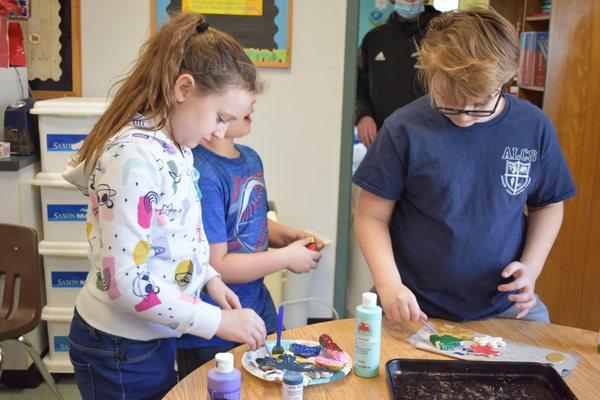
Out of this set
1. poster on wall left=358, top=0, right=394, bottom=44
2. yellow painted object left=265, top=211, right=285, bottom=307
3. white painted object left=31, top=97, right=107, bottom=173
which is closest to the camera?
white painted object left=31, top=97, right=107, bottom=173

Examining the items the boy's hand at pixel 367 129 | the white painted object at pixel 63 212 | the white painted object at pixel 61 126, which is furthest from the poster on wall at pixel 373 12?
the white painted object at pixel 63 212

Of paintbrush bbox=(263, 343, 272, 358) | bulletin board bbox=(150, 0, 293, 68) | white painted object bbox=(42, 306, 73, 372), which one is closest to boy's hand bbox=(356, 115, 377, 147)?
bulletin board bbox=(150, 0, 293, 68)

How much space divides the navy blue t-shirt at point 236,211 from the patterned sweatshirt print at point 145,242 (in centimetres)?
13

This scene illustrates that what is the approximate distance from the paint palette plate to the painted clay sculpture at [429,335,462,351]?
0.20 meters

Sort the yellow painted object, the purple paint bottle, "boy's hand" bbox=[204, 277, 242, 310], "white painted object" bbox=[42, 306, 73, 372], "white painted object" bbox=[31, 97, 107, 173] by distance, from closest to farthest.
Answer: the purple paint bottle → "boy's hand" bbox=[204, 277, 242, 310] → "white painted object" bbox=[31, 97, 107, 173] → "white painted object" bbox=[42, 306, 73, 372] → the yellow painted object

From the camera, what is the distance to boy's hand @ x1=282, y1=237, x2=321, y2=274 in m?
1.55

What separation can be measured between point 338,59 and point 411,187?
5.16ft

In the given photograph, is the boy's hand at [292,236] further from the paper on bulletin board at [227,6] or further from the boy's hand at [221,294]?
the paper on bulletin board at [227,6]

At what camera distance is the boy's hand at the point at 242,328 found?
1.22 meters

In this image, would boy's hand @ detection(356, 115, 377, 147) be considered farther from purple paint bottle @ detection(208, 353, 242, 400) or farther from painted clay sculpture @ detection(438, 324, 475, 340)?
purple paint bottle @ detection(208, 353, 242, 400)

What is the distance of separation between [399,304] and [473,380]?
0.73 feet

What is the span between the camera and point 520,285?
4.76ft

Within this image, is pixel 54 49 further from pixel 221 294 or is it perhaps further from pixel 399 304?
pixel 399 304

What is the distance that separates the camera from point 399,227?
1.56m
